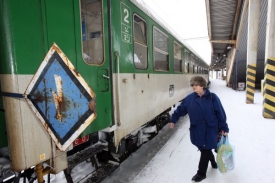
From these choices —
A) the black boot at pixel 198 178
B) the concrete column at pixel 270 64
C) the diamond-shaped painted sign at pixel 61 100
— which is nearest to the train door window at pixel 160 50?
the black boot at pixel 198 178

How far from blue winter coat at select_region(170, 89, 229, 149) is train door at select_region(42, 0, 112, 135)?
4.05 feet

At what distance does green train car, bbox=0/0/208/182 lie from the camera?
1.57 m

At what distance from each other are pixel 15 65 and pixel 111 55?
1260 mm

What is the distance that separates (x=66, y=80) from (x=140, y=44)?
6.84ft

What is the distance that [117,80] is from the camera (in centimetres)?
269

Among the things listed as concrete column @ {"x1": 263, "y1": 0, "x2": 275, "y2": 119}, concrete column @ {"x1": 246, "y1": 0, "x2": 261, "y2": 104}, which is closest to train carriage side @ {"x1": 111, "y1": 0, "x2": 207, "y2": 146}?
concrete column @ {"x1": 263, "y1": 0, "x2": 275, "y2": 119}

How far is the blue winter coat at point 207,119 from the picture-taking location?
105 inches

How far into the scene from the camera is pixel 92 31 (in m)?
Result: 2.58

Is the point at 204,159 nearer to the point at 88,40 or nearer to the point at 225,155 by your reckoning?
the point at 225,155

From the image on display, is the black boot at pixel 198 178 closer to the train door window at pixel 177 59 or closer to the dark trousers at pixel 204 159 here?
the dark trousers at pixel 204 159

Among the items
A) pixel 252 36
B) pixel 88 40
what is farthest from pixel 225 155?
pixel 252 36

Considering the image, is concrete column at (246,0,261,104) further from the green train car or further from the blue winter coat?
the blue winter coat

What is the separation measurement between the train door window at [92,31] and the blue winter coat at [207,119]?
1489 mm

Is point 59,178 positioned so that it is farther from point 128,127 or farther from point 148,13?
point 148,13
